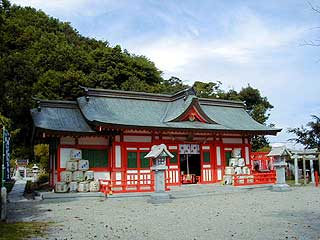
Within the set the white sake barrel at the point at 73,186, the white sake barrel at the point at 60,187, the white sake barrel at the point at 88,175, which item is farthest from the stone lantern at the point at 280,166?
the white sake barrel at the point at 60,187

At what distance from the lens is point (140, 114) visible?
23.6m

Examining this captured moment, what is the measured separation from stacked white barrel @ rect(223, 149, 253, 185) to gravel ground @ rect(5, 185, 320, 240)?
21.3 ft

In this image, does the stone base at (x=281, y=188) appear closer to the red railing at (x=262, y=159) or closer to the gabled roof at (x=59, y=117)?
the red railing at (x=262, y=159)

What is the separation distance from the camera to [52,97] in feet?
119

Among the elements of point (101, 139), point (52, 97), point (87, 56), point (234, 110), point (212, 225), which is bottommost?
point (212, 225)

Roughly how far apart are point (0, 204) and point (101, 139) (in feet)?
32.6

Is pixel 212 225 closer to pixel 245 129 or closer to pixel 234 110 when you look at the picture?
pixel 245 129

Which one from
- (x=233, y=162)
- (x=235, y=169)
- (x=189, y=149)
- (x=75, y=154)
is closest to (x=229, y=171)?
(x=235, y=169)

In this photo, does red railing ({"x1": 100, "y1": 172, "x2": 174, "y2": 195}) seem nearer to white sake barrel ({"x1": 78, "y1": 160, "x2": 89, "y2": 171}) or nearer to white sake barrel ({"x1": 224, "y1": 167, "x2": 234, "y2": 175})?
white sake barrel ({"x1": 78, "y1": 160, "x2": 89, "y2": 171})

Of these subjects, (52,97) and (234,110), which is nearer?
(234,110)

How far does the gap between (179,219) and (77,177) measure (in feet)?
30.6

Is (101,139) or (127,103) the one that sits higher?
(127,103)

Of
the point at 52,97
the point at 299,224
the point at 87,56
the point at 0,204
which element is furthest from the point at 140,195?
the point at 87,56

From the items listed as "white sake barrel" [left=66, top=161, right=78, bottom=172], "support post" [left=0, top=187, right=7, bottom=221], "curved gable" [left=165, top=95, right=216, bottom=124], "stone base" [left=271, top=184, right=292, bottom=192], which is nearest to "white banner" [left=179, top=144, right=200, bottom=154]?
"curved gable" [left=165, top=95, right=216, bottom=124]
